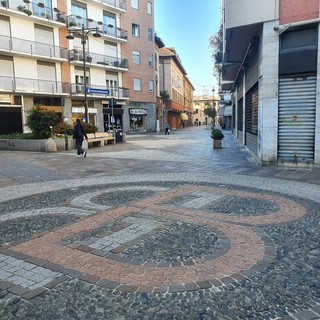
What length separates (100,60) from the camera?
36000mm

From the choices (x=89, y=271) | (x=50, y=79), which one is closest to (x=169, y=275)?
(x=89, y=271)

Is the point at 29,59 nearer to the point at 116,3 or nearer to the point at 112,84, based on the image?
the point at 112,84

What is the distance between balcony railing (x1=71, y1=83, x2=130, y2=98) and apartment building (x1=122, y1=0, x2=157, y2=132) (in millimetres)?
1519

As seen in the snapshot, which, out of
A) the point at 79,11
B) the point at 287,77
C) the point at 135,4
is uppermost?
the point at 135,4

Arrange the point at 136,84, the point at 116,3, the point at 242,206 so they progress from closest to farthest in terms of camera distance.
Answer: the point at 242,206 < the point at 116,3 < the point at 136,84

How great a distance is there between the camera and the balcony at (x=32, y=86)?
27.3 m

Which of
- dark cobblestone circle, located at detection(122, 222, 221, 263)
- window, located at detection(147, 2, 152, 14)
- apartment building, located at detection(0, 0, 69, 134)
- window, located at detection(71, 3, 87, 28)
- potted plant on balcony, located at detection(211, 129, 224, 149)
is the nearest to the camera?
dark cobblestone circle, located at detection(122, 222, 221, 263)

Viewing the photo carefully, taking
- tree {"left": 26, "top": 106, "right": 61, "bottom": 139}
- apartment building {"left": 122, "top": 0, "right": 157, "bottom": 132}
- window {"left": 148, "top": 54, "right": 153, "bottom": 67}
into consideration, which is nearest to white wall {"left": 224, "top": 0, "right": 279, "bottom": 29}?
tree {"left": 26, "top": 106, "right": 61, "bottom": 139}

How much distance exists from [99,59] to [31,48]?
8.51 meters

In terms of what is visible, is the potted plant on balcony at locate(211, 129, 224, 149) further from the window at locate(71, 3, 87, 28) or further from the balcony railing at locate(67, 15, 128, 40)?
the window at locate(71, 3, 87, 28)

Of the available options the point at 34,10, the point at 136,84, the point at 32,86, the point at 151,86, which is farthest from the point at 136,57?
the point at 32,86

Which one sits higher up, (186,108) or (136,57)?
(136,57)

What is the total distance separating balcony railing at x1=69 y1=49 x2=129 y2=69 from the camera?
32.3 m

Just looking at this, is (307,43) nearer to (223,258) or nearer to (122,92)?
(223,258)
